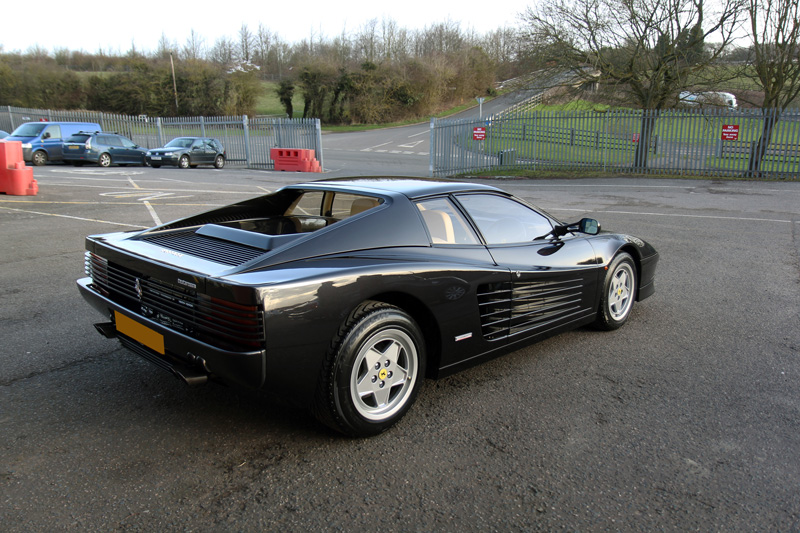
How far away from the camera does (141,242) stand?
3.43 meters

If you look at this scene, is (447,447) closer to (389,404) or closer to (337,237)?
(389,404)

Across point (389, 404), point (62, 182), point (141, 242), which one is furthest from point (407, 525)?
point (62, 182)

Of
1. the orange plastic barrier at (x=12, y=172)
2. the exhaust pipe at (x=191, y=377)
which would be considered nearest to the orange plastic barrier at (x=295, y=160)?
the orange plastic barrier at (x=12, y=172)

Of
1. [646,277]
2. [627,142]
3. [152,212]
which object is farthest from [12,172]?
[627,142]

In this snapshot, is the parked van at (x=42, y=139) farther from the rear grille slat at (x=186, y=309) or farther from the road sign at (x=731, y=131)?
the road sign at (x=731, y=131)

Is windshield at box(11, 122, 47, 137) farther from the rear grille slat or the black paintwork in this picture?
the rear grille slat

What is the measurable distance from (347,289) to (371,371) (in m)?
0.48

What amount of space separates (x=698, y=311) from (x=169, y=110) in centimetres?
5172

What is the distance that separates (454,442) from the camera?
295 cm

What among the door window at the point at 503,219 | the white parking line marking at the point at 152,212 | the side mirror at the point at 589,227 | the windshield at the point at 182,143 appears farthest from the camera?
the windshield at the point at 182,143

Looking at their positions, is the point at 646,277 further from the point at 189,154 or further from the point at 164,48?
the point at 164,48

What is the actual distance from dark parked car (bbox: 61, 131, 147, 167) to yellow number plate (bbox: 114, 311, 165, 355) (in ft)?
72.0

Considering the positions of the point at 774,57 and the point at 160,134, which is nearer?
the point at 774,57

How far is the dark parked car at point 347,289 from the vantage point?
264 centimetres
